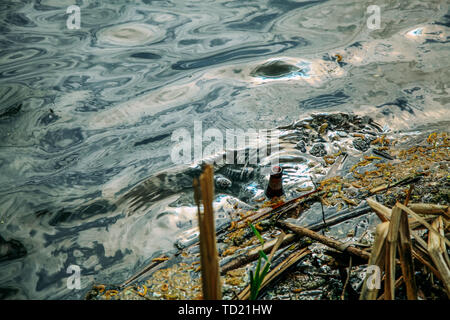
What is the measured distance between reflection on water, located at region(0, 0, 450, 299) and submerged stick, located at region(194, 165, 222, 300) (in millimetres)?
831

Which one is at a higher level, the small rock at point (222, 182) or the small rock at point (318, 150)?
the small rock at point (318, 150)

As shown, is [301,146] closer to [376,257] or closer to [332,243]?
[332,243]

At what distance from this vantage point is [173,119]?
2.78 m

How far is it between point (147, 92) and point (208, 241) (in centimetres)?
221

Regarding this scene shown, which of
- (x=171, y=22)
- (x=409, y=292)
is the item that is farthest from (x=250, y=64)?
(x=409, y=292)

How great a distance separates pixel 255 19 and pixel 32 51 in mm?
2098

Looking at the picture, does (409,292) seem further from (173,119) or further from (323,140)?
(173,119)

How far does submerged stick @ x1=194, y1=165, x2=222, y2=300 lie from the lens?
3.11ft

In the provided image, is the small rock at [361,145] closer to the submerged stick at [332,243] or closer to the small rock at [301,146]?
the small rock at [301,146]

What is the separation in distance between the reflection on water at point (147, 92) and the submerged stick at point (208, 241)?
831 millimetres

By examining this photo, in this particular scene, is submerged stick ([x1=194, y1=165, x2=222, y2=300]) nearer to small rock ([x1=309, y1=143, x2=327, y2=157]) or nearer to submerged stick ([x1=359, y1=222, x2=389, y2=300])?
submerged stick ([x1=359, y1=222, x2=389, y2=300])

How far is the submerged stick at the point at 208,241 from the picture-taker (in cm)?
95

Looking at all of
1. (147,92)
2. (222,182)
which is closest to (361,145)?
(222,182)

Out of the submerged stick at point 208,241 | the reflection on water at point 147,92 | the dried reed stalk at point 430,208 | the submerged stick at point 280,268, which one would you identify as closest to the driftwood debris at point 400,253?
the dried reed stalk at point 430,208
